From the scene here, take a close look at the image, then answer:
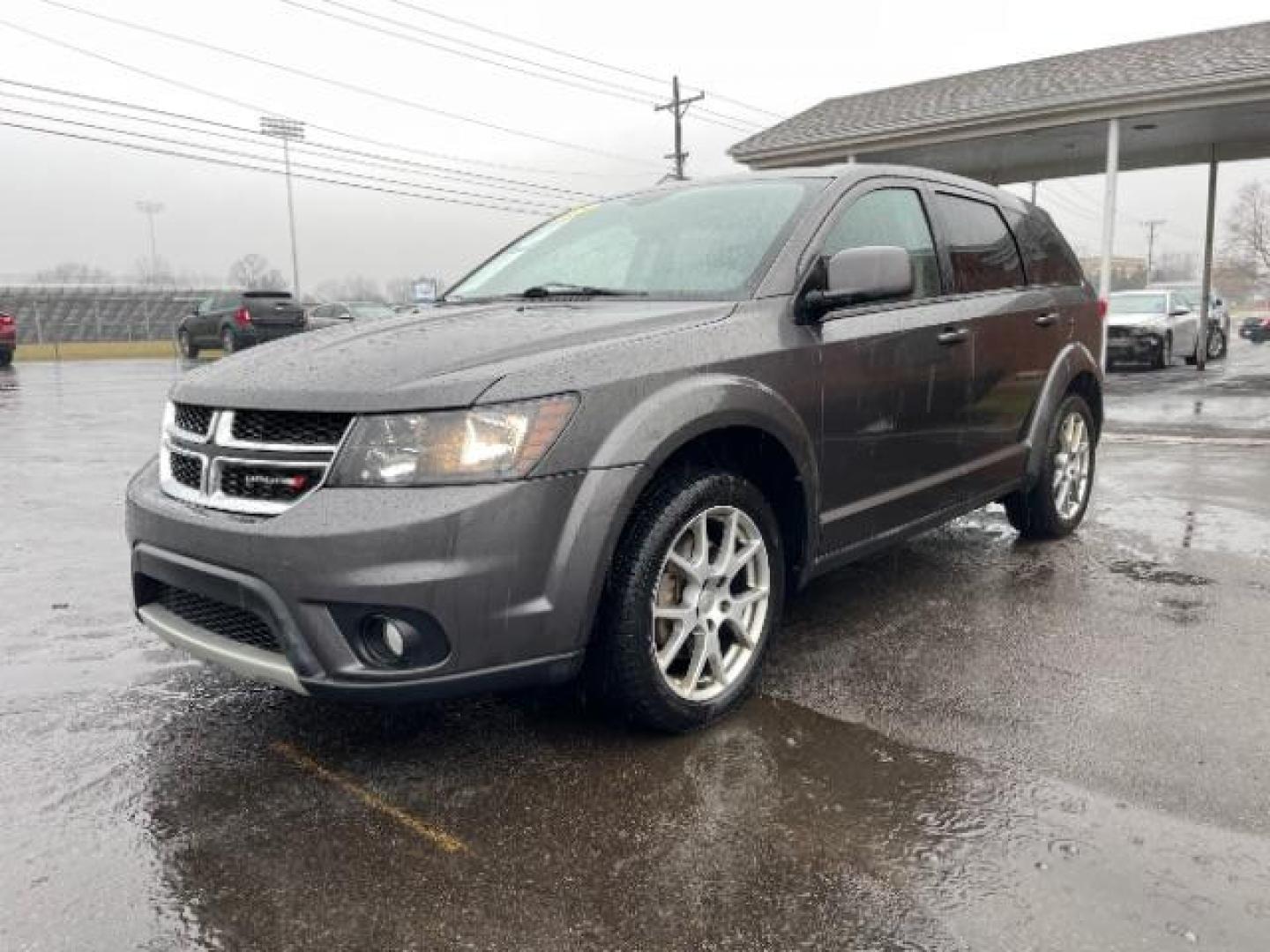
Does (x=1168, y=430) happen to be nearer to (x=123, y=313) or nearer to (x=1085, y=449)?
(x=1085, y=449)

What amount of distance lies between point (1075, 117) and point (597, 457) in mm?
14087

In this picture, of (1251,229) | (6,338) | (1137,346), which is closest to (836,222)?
(1137,346)

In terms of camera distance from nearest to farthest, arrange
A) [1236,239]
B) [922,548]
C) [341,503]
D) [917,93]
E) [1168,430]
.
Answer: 1. [341,503]
2. [922,548]
3. [1168,430]
4. [917,93]
5. [1236,239]

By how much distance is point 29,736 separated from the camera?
297 cm

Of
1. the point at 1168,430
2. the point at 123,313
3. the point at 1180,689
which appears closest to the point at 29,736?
the point at 1180,689

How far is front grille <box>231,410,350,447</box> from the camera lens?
249 cm

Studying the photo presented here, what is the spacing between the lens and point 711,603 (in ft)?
9.75

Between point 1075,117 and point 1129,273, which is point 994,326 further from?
point 1129,273

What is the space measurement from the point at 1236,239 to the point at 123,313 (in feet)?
181

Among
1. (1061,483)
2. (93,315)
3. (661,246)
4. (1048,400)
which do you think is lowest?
(1061,483)

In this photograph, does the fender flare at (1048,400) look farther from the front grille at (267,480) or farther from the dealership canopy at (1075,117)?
the dealership canopy at (1075,117)

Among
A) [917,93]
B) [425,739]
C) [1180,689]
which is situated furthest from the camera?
[917,93]

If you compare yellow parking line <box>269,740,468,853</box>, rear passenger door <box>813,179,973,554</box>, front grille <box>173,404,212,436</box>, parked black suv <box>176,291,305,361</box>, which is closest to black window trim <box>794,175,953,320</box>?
rear passenger door <box>813,179,973,554</box>

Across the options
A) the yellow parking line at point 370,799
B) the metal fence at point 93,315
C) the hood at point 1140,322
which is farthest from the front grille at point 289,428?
the metal fence at point 93,315
